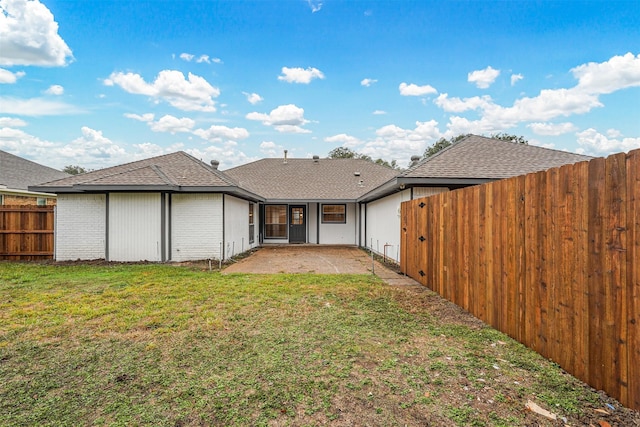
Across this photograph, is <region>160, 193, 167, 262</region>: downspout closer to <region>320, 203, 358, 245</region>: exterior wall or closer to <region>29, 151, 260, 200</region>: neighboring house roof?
<region>29, 151, 260, 200</region>: neighboring house roof

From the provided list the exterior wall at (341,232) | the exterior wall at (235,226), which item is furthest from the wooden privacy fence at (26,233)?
the exterior wall at (341,232)

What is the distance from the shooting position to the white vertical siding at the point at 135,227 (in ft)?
31.3

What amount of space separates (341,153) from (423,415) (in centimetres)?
4314

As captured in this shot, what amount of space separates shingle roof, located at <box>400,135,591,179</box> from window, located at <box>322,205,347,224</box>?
282 inches

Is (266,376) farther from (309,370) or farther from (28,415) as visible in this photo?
(28,415)

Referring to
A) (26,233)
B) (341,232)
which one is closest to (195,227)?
(26,233)

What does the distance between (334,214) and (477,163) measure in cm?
841

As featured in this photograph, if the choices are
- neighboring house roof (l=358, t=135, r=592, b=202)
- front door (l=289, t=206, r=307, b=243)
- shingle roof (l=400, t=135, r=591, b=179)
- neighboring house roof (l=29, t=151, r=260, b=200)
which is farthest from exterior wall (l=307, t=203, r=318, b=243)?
shingle roof (l=400, t=135, r=591, b=179)

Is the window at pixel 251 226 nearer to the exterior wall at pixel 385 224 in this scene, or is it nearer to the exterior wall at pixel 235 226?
the exterior wall at pixel 235 226

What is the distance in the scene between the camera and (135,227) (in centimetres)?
960

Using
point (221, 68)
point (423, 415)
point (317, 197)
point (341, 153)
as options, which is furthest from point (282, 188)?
point (341, 153)

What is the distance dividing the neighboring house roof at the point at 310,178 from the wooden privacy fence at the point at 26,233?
7.30 meters

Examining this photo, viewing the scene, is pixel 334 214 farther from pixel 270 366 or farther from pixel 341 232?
pixel 270 366

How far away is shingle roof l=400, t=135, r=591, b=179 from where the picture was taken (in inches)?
328
